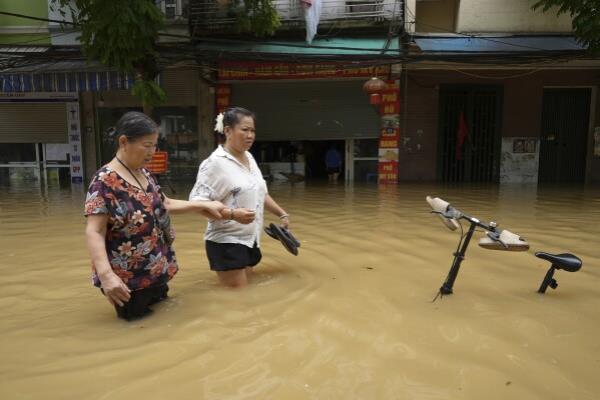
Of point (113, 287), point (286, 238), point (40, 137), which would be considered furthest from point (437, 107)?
point (113, 287)

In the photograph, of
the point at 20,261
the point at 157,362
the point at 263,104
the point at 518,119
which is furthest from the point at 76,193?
the point at 518,119

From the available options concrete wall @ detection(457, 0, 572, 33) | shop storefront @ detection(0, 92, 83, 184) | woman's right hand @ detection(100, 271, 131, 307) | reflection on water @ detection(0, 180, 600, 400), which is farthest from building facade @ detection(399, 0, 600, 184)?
woman's right hand @ detection(100, 271, 131, 307)

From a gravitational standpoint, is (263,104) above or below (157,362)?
above

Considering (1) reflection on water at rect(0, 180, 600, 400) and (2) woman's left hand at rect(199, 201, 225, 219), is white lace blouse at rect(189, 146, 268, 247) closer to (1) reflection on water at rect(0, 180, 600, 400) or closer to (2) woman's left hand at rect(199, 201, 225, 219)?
(2) woman's left hand at rect(199, 201, 225, 219)

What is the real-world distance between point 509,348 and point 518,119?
38.6ft

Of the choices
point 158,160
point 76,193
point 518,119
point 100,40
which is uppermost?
point 100,40

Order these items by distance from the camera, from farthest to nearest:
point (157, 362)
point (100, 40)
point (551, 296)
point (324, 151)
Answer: point (324, 151)
point (100, 40)
point (551, 296)
point (157, 362)

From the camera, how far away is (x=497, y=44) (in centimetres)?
1116

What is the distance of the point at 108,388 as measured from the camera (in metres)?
2.07

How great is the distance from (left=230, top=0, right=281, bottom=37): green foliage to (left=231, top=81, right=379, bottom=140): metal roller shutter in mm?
2269

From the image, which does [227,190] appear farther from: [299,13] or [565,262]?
[299,13]

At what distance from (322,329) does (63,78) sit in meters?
11.4

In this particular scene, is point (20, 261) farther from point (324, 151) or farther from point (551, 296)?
point (324, 151)

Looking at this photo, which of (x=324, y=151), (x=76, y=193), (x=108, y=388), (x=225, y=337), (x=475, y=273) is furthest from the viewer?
(x=324, y=151)
